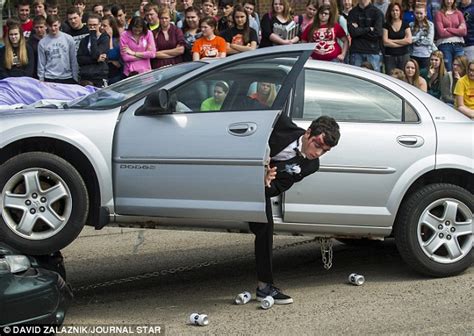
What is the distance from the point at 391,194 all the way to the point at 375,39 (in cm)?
649

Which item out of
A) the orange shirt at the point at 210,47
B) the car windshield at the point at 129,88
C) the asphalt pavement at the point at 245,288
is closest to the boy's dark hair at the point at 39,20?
the orange shirt at the point at 210,47

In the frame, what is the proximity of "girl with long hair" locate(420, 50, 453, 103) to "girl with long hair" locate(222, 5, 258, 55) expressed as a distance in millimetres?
2611

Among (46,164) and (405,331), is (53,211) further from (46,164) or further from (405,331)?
(405,331)

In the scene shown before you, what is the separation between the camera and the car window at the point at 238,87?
705cm

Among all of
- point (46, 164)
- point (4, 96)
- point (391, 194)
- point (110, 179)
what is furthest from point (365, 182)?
point (4, 96)

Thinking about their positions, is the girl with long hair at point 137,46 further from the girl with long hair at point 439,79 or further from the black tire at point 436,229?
the black tire at point 436,229

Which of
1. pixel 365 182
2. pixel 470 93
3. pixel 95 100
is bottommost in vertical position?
pixel 470 93

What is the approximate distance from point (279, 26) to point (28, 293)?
8.46 m

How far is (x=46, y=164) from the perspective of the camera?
679cm

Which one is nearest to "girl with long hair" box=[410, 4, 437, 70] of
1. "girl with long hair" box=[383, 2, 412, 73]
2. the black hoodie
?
"girl with long hair" box=[383, 2, 412, 73]

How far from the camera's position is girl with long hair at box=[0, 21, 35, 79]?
41.1ft

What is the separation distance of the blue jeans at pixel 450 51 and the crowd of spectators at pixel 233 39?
16mm

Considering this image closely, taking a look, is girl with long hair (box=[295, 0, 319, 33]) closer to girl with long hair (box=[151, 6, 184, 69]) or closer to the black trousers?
girl with long hair (box=[151, 6, 184, 69])

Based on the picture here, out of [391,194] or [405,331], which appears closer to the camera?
[405,331]
